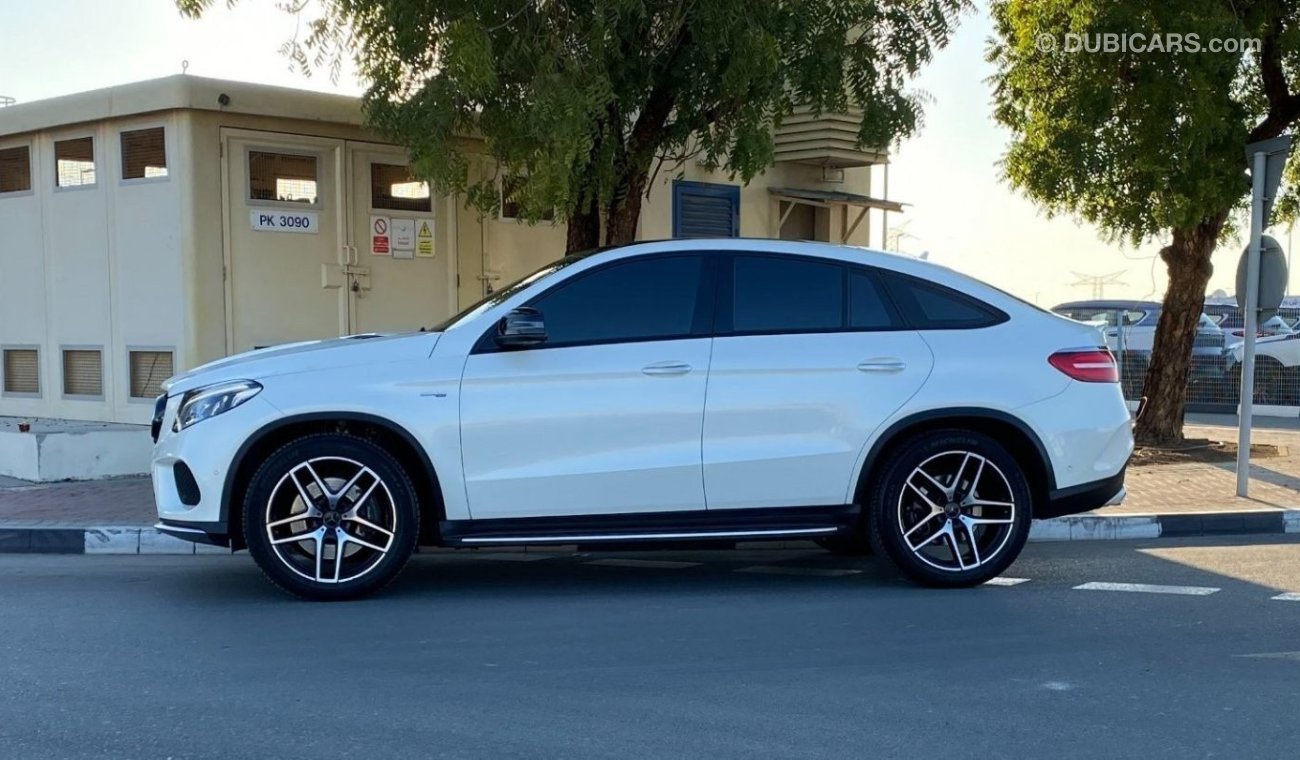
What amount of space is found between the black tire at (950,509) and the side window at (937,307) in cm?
60

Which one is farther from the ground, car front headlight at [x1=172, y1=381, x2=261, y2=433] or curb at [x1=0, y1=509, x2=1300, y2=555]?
car front headlight at [x1=172, y1=381, x2=261, y2=433]

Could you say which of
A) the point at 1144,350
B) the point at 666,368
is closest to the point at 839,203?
the point at 666,368

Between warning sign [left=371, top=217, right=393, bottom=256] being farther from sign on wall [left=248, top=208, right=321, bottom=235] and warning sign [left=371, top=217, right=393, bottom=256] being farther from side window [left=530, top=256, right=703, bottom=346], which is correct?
side window [left=530, top=256, right=703, bottom=346]

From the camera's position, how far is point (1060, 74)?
11422mm

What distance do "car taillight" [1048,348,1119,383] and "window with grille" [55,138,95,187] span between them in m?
8.88

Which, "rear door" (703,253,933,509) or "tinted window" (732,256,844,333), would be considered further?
"tinted window" (732,256,844,333)

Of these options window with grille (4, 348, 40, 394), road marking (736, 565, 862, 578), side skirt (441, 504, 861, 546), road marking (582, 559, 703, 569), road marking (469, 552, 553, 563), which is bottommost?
road marking (469, 552, 553, 563)

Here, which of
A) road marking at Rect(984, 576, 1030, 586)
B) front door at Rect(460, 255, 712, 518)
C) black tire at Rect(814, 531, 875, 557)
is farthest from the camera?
black tire at Rect(814, 531, 875, 557)

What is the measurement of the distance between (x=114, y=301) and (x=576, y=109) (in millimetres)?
5463

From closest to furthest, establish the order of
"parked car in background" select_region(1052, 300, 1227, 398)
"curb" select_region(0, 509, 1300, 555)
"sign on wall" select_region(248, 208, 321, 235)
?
1. "curb" select_region(0, 509, 1300, 555)
2. "sign on wall" select_region(248, 208, 321, 235)
3. "parked car in background" select_region(1052, 300, 1227, 398)

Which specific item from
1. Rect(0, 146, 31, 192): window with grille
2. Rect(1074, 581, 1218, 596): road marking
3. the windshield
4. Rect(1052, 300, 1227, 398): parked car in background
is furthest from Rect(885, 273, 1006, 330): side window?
Rect(1052, 300, 1227, 398): parked car in background

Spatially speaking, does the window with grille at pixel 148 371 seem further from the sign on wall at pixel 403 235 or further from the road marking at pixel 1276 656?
the road marking at pixel 1276 656

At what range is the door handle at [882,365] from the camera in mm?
6242

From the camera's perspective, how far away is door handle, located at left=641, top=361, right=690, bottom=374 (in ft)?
20.0
